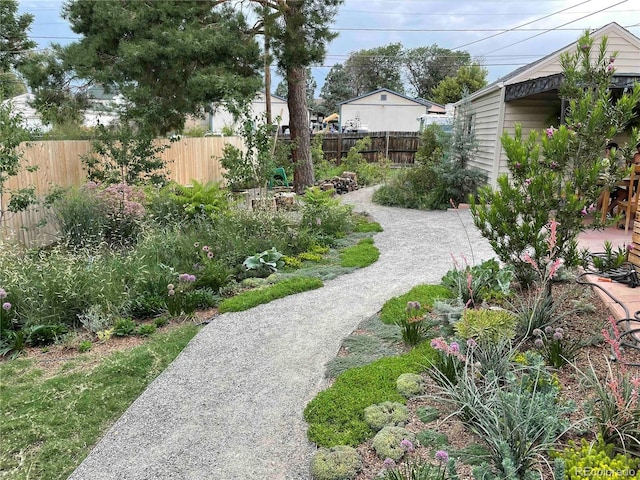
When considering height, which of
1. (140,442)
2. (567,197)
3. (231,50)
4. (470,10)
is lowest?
(140,442)

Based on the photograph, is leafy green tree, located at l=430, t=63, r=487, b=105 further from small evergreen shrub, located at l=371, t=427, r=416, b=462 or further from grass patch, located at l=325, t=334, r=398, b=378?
small evergreen shrub, located at l=371, t=427, r=416, b=462

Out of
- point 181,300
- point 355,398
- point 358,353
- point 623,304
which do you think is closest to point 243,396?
point 355,398

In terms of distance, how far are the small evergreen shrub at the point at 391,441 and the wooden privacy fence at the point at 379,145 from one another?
1738cm

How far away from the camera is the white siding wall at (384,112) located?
35.2 metres

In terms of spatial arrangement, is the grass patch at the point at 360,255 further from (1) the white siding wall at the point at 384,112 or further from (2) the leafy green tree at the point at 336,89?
(2) the leafy green tree at the point at 336,89

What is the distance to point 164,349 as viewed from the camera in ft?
12.2

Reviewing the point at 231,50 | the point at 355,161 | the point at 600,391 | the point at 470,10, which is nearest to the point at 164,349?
the point at 600,391

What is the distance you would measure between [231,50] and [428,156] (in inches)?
230

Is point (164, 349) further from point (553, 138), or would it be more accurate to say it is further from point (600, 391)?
point (553, 138)

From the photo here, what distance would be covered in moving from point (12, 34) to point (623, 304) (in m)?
14.4

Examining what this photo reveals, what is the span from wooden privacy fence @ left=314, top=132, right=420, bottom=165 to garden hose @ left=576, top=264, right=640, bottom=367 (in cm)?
1543

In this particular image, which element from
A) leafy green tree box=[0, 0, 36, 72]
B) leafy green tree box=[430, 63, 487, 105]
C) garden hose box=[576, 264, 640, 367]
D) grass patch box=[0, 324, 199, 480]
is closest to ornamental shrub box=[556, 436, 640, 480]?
garden hose box=[576, 264, 640, 367]

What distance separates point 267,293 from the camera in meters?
4.89

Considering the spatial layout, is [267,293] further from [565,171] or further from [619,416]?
[619,416]
